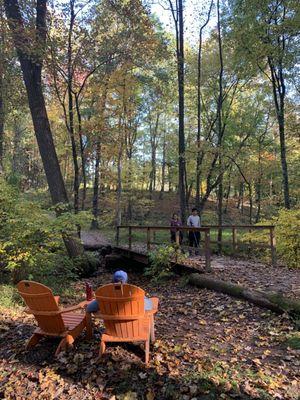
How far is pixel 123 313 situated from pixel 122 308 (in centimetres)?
7

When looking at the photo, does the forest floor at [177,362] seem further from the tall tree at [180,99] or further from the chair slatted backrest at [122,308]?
the tall tree at [180,99]

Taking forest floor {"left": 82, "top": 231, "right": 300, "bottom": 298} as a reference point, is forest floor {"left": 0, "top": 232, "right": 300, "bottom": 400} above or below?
below

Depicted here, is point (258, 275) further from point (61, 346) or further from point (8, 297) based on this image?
point (8, 297)

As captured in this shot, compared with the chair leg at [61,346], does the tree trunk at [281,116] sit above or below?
above

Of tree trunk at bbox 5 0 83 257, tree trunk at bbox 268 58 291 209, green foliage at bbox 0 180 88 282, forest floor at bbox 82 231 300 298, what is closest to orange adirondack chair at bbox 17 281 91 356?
green foliage at bbox 0 180 88 282

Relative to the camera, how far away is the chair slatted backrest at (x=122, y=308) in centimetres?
408

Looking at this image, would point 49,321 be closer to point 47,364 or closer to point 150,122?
point 47,364

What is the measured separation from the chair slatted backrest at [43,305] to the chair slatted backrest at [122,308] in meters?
0.65

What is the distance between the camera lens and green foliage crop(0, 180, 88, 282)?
6.97m

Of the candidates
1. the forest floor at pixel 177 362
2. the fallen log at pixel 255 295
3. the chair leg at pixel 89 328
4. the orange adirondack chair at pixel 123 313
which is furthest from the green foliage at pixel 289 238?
the chair leg at pixel 89 328

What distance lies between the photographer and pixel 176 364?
13.3 feet

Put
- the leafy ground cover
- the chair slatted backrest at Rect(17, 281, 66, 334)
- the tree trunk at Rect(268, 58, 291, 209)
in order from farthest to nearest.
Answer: the tree trunk at Rect(268, 58, 291, 209)
the chair slatted backrest at Rect(17, 281, 66, 334)
the leafy ground cover

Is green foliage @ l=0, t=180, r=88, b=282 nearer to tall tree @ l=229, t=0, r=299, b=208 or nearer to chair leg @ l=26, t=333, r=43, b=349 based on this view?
chair leg @ l=26, t=333, r=43, b=349

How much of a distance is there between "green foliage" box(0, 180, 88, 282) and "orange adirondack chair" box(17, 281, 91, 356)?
2.30 m
